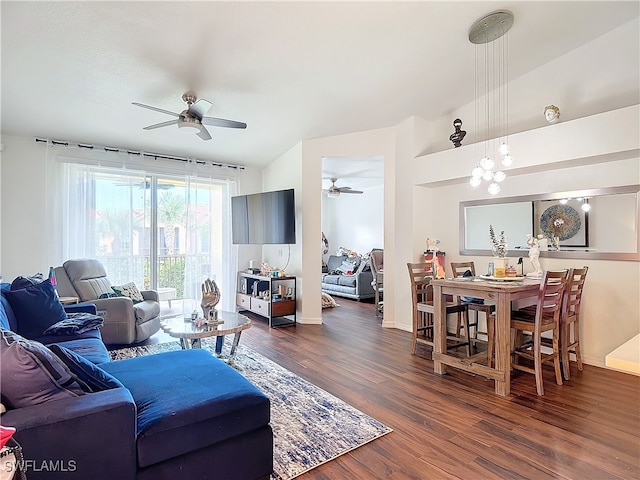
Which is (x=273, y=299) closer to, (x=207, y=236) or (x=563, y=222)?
(x=207, y=236)

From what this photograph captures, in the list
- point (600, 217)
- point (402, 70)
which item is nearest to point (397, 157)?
point (402, 70)

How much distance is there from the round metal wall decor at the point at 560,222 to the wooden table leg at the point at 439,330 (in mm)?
1528

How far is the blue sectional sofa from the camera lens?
1279mm

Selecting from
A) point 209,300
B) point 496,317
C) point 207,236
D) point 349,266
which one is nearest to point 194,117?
point 209,300

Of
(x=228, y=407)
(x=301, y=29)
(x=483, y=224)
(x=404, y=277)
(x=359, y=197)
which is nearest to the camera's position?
(x=228, y=407)

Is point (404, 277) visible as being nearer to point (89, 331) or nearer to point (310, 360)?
point (310, 360)

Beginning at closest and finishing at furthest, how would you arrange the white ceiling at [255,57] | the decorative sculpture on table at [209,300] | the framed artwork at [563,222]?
the white ceiling at [255,57] < the decorative sculpture on table at [209,300] < the framed artwork at [563,222]

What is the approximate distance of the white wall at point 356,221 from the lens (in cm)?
820

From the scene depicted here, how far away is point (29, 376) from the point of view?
1.34 metres

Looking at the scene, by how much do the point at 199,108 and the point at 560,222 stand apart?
3837 mm

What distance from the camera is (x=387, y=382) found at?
3.02m

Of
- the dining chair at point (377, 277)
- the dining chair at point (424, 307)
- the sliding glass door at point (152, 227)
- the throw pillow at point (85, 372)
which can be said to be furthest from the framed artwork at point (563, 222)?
the sliding glass door at point (152, 227)

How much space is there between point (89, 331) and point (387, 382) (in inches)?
102

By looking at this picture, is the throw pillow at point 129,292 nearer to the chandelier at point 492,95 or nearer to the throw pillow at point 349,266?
the chandelier at point 492,95
